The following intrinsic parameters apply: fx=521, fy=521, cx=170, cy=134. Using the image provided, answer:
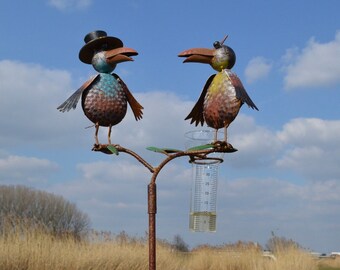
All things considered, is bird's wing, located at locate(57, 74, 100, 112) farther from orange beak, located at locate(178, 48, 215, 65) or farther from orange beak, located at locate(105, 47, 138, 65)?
orange beak, located at locate(178, 48, 215, 65)

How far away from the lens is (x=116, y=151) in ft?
9.32

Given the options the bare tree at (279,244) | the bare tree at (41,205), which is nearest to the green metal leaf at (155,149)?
the bare tree at (279,244)

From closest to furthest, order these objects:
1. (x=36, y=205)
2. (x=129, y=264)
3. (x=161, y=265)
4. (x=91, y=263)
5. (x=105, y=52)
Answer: (x=105, y=52) → (x=91, y=263) → (x=129, y=264) → (x=161, y=265) → (x=36, y=205)

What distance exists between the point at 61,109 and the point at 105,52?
1.38 ft

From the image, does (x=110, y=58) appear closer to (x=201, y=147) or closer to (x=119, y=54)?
(x=119, y=54)

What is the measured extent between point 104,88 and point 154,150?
0.45m

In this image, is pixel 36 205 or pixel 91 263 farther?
pixel 36 205

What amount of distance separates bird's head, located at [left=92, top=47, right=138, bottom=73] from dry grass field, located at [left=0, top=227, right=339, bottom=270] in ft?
10.7

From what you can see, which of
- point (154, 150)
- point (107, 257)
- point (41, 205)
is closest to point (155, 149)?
point (154, 150)

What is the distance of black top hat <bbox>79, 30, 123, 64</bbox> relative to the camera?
3061 millimetres

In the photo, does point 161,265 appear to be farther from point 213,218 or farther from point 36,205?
point 36,205

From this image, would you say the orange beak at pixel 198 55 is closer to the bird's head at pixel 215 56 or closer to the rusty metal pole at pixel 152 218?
the bird's head at pixel 215 56

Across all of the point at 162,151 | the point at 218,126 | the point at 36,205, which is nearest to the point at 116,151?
the point at 162,151

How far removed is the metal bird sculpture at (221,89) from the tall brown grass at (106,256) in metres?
3.47
